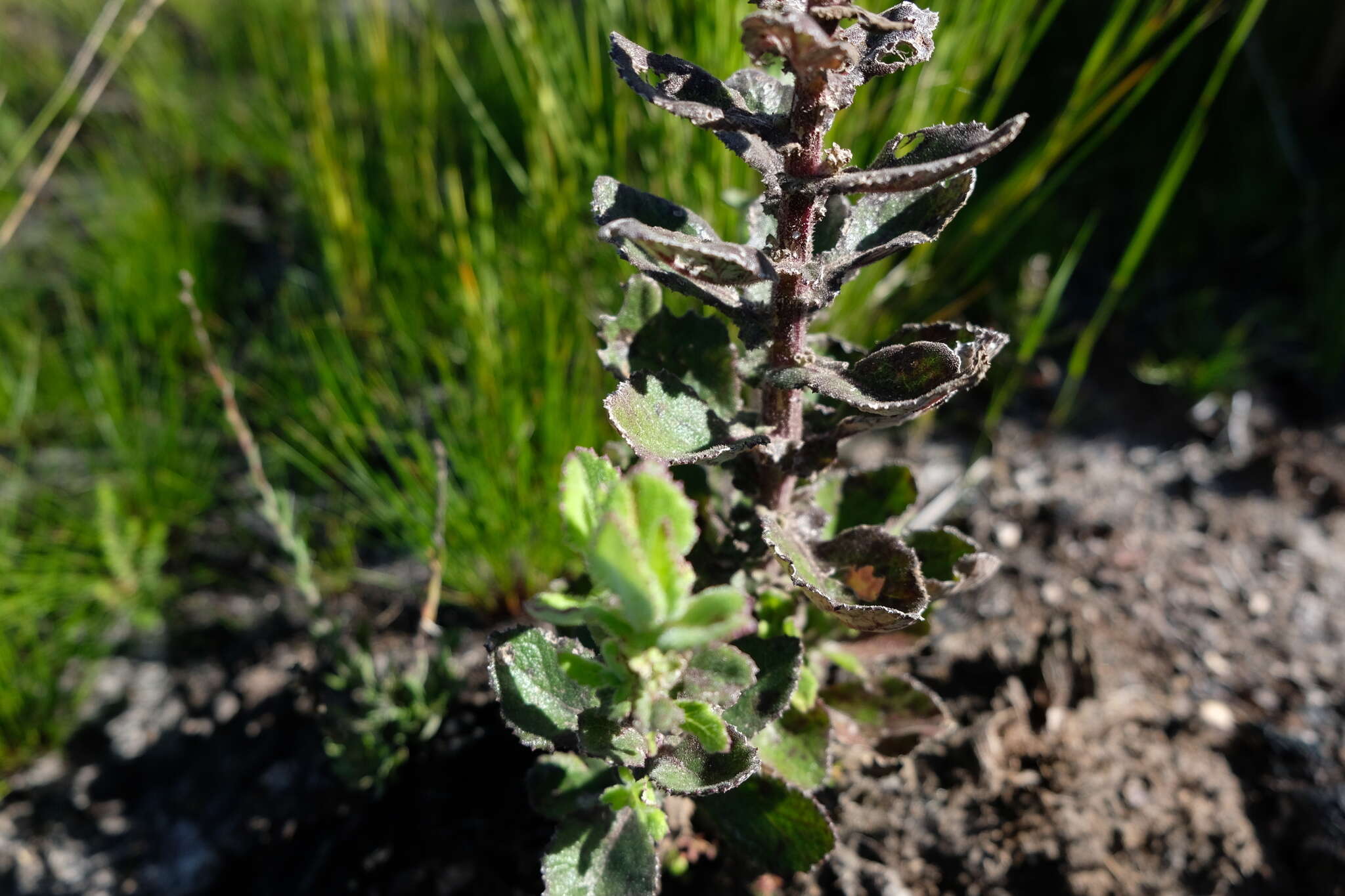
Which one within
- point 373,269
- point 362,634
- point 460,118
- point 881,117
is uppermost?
point 881,117

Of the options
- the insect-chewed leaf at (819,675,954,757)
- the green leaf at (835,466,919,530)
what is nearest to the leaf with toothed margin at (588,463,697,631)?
the green leaf at (835,466,919,530)

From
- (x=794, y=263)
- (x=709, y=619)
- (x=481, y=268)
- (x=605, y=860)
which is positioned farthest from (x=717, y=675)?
(x=481, y=268)

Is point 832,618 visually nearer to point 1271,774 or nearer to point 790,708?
point 790,708

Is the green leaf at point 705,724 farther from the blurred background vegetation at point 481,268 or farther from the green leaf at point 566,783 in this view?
the blurred background vegetation at point 481,268

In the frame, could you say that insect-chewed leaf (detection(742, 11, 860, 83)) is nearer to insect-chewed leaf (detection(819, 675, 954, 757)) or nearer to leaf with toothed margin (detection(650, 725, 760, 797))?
leaf with toothed margin (detection(650, 725, 760, 797))

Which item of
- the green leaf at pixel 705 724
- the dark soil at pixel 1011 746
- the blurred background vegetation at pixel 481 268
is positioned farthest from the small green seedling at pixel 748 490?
the blurred background vegetation at pixel 481 268

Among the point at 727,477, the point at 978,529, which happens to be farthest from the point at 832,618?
the point at 978,529
